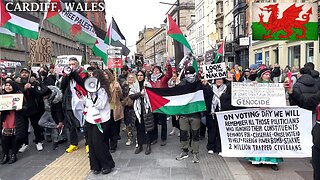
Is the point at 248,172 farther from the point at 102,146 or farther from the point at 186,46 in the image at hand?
the point at 186,46

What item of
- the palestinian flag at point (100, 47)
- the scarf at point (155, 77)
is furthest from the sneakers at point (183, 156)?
the palestinian flag at point (100, 47)

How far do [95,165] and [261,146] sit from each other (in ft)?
10.1

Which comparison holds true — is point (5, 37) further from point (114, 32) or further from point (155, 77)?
point (155, 77)

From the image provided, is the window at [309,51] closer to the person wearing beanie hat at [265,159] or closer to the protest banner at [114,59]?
the person wearing beanie hat at [265,159]

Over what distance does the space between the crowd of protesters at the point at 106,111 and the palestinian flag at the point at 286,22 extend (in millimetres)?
817

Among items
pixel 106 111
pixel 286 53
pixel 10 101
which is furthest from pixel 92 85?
pixel 286 53

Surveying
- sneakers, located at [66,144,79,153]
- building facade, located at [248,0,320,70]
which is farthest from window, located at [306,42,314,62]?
sneakers, located at [66,144,79,153]

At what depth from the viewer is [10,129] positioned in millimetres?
6723

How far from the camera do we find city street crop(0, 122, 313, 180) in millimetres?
5695

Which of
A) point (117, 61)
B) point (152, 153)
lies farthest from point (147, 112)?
point (117, 61)

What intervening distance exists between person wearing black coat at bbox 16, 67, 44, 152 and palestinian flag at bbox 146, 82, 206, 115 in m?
2.69

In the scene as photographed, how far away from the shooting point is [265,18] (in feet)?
23.6

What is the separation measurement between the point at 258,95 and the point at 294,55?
2027 cm

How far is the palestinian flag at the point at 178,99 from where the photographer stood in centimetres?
662
